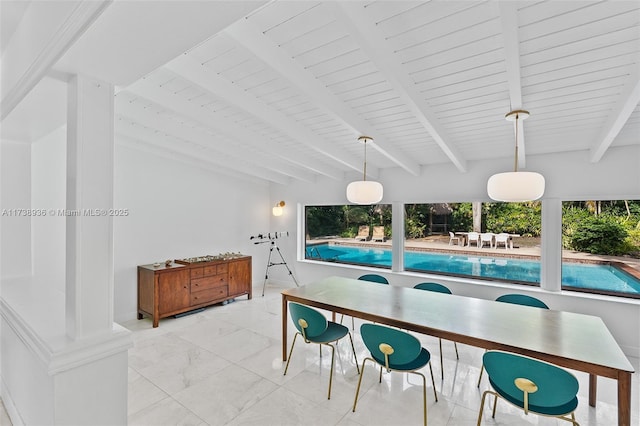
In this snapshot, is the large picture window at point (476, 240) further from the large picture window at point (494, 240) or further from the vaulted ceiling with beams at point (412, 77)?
the vaulted ceiling with beams at point (412, 77)

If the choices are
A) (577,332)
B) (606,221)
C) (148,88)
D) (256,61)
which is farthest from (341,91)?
(606,221)

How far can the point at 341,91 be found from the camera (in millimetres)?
2543

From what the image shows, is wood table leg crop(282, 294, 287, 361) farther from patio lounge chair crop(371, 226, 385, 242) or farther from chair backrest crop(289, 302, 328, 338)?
patio lounge chair crop(371, 226, 385, 242)

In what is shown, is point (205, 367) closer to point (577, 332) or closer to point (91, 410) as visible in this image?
point (91, 410)

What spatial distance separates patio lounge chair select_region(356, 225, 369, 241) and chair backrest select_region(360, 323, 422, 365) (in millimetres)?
3405

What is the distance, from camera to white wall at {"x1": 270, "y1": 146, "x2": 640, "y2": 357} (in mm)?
3389

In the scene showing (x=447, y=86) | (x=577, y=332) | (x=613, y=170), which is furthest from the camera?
(x=613, y=170)

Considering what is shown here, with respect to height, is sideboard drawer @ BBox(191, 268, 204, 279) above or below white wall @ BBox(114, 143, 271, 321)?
below

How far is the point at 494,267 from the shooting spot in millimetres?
4387

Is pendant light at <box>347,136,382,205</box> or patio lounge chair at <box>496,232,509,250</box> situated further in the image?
patio lounge chair at <box>496,232,509,250</box>

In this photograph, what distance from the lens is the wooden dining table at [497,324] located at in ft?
5.84

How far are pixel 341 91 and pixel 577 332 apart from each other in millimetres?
2560

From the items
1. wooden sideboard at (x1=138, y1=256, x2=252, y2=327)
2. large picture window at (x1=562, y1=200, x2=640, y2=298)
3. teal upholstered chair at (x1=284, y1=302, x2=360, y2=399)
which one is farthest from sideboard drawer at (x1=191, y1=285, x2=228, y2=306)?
large picture window at (x1=562, y1=200, x2=640, y2=298)

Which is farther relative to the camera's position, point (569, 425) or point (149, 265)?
point (149, 265)
